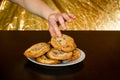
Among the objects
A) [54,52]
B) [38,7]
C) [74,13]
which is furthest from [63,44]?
[74,13]

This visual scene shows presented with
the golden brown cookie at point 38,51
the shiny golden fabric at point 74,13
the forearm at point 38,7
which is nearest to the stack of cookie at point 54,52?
the golden brown cookie at point 38,51

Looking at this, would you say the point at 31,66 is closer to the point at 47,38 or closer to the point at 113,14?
the point at 47,38

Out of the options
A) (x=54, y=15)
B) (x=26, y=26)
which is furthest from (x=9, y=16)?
(x=54, y=15)

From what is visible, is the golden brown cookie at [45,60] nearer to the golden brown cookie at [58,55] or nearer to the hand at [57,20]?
the golden brown cookie at [58,55]

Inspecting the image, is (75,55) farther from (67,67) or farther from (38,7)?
(38,7)

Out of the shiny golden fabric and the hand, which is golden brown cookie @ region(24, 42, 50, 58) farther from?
the shiny golden fabric

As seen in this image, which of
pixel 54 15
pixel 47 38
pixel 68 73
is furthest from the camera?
pixel 47 38

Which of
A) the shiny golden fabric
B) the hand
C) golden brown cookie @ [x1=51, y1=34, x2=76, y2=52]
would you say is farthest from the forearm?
the shiny golden fabric
